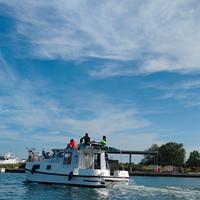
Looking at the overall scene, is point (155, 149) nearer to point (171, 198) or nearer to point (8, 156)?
point (8, 156)

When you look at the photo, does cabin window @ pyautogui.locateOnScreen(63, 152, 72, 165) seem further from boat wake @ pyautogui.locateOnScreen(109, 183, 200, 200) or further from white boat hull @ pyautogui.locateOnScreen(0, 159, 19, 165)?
white boat hull @ pyautogui.locateOnScreen(0, 159, 19, 165)

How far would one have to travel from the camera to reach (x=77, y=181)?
49500 mm

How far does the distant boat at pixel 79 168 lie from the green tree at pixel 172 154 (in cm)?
11053

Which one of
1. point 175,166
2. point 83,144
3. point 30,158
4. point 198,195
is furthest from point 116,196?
point 175,166

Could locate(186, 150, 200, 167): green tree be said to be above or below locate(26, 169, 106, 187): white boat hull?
above

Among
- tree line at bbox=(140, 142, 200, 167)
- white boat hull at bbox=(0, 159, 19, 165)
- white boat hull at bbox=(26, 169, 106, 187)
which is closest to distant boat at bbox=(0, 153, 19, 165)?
white boat hull at bbox=(0, 159, 19, 165)

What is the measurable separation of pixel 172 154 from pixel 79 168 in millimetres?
115756

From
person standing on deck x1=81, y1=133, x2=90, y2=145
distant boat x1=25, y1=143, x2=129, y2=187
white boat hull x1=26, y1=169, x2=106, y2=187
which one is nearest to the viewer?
white boat hull x1=26, y1=169, x2=106, y2=187

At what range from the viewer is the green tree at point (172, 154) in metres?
162

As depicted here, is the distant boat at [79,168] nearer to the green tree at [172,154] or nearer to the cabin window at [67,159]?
the cabin window at [67,159]

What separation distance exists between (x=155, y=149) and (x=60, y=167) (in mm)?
123850

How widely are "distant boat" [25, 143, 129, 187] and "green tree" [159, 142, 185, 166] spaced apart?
111 m

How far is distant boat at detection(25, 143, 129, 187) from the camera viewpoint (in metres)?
48.4

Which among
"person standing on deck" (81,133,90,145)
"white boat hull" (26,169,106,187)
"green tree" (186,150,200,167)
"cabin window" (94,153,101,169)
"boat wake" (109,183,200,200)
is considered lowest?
"boat wake" (109,183,200,200)
